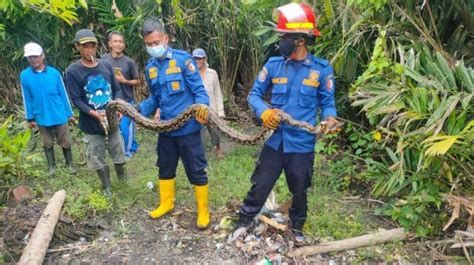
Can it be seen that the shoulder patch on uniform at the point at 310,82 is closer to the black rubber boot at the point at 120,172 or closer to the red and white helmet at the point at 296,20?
the red and white helmet at the point at 296,20

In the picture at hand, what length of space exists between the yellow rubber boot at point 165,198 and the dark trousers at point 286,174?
0.96m

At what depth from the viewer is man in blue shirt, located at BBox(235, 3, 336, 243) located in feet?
12.0

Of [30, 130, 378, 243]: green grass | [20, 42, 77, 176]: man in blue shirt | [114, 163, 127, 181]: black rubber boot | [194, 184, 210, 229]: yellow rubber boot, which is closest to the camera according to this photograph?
[194, 184, 210, 229]: yellow rubber boot

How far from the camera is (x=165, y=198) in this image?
4.77 meters

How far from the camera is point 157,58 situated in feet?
13.9

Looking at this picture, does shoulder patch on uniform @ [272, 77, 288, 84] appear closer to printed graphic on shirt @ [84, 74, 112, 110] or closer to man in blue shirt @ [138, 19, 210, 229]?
man in blue shirt @ [138, 19, 210, 229]

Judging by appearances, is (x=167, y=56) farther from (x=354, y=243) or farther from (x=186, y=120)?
(x=354, y=243)

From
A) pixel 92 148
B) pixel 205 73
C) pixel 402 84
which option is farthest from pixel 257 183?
pixel 205 73

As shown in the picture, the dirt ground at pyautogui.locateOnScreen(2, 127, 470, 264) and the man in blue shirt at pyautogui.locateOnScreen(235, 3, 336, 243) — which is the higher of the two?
the man in blue shirt at pyautogui.locateOnScreen(235, 3, 336, 243)

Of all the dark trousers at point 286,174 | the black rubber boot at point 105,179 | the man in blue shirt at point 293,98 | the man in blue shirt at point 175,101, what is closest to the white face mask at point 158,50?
the man in blue shirt at point 175,101

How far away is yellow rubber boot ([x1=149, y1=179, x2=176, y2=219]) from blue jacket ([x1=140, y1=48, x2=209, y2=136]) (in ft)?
1.98

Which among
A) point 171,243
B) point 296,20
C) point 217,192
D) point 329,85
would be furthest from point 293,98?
point 217,192

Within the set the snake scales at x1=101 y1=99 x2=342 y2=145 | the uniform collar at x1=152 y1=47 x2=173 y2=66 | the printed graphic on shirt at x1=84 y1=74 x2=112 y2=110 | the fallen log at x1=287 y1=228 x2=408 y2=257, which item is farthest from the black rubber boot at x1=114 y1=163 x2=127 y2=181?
the fallen log at x1=287 y1=228 x2=408 y2=257

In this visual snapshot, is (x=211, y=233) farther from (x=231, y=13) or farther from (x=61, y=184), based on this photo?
(x=231, y=13)
